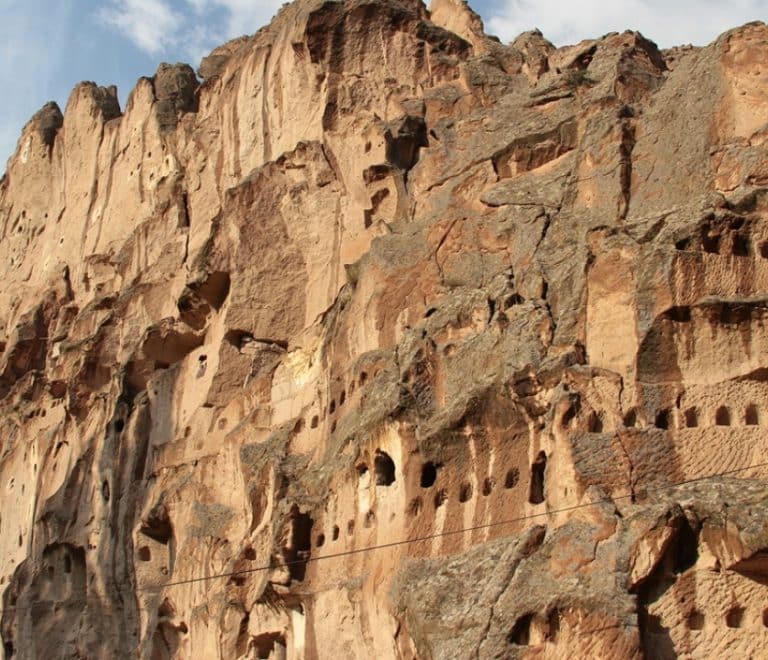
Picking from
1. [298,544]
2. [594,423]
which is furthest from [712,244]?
[298,544]

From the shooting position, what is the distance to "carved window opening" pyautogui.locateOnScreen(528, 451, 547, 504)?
22.4 m

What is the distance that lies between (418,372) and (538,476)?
10.8ft

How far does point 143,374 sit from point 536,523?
59.1ft

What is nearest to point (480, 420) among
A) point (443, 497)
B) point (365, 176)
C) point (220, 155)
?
point (443, 497)

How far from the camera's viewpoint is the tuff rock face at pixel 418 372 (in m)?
20.4

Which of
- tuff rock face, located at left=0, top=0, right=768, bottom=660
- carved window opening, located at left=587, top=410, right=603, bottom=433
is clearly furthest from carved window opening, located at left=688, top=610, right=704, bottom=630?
carved window opening, located at left=587, top=410, right=603, bottom=433

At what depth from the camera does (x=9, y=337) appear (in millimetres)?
50094

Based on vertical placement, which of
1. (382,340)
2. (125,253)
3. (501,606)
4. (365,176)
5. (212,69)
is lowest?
(501,606)

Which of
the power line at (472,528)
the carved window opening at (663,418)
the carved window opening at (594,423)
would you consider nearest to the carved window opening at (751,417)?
the power line at (472,528)

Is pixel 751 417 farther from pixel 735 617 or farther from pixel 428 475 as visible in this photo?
pixel 428 475

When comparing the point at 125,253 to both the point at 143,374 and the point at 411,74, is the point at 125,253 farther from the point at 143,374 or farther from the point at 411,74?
the point at 411,74

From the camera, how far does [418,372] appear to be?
24.9 m

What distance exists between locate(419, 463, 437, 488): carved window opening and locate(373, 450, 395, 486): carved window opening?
0.98 m

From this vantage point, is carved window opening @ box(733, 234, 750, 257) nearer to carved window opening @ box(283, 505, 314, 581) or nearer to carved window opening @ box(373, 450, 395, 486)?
carved window opening @ box(373, 450, 395, 486)
